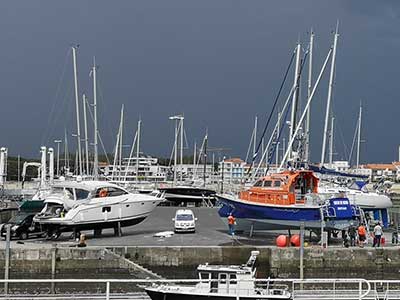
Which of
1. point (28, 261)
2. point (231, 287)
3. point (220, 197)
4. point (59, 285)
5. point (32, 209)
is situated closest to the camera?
point (231, 287)

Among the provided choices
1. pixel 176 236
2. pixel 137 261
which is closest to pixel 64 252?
pixel 137 261

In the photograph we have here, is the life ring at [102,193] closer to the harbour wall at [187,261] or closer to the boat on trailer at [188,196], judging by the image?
the harbour wall at [187,261]

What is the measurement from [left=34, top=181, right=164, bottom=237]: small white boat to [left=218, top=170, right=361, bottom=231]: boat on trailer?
5776 mm

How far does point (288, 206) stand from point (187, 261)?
9103mm

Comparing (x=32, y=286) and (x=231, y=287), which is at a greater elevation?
(x=231, y=287)

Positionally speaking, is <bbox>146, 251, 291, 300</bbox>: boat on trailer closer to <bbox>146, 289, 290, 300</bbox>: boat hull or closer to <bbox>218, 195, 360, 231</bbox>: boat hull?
<bbox>146, 289, 290, 300</bbox>: boat hull

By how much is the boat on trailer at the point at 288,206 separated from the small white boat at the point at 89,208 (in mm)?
→ 5776

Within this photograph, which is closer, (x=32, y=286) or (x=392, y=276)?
(x=32, y=286)

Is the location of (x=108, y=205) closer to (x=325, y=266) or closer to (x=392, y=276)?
(x=325, y=266)

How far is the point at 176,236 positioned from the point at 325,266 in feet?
32.7

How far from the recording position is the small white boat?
34562 mm

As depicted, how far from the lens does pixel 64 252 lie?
1161 inches

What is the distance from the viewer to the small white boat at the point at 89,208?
34.6 metres

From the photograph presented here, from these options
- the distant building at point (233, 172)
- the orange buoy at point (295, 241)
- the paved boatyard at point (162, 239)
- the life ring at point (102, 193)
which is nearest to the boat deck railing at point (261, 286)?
the orange buoy at point (295, 241)
